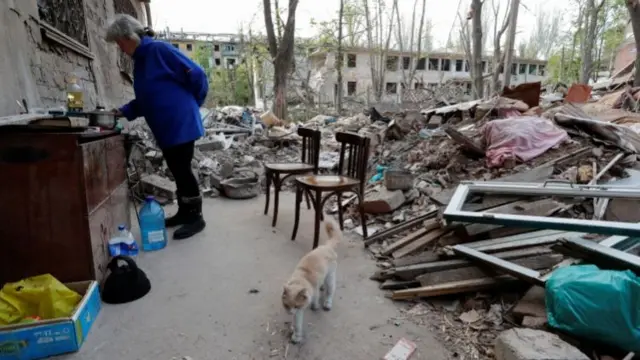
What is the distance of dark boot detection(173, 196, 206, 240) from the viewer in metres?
3.03

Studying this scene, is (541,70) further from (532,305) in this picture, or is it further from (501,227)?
(532,305)

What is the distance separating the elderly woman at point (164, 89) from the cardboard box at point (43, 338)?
4.58ft

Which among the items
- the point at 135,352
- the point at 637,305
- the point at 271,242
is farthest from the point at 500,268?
the point at 135,352

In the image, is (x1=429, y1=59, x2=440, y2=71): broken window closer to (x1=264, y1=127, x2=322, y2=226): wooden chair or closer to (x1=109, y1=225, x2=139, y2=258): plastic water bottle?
(x1=264, y1=127, x2=322, y2=226): wooden chair

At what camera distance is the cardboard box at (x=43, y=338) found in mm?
1489

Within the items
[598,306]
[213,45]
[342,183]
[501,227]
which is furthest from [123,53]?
[213,45]

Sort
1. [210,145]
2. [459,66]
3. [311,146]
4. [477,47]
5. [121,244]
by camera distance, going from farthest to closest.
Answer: [459,66] < [477,47] < [210,145] < [311,146] < [121,244]

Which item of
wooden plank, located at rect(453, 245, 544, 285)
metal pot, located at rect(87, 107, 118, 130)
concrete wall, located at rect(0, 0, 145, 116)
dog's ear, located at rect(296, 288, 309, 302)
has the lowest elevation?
wooden plank, located at rect(453, 245, 544, 285)

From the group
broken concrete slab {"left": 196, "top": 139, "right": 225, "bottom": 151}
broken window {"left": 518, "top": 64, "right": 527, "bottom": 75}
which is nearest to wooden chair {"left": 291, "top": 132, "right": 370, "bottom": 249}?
broken concrete slab {"left": 196, "top": 139, "right": 225, "bottom": 151}

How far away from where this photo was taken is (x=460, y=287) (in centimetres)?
200

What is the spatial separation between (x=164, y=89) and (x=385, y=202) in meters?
2.24

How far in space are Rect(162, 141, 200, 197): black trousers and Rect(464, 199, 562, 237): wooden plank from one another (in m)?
2.34

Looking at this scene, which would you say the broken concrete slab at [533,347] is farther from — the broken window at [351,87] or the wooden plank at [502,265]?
the broken window at [351,87]

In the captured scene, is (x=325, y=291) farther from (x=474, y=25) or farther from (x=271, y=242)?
(x=474, y=25)
